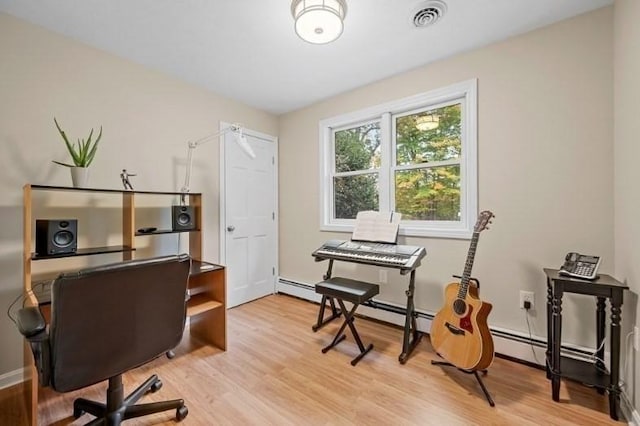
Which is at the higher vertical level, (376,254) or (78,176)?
(78,176)

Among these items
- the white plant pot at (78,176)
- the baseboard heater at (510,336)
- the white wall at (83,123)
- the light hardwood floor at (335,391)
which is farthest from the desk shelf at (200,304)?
the baseboard heater at (510,336)

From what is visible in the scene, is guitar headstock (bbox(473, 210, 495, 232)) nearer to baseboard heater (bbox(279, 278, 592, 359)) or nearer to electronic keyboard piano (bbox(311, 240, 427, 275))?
electronic keyboard piano (bbox(311, 240, 427, 275))

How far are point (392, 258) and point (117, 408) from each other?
6.14 feet

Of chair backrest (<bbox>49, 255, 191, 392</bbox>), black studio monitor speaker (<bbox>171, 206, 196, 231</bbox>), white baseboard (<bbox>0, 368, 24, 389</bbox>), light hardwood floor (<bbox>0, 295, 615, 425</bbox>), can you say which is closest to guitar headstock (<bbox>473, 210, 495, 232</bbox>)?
light hardwood floor (<bbox>0, 295, 615, 425</bbox>)

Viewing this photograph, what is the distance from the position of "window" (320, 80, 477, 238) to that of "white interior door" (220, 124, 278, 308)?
77cm

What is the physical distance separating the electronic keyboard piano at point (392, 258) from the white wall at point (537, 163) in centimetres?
34

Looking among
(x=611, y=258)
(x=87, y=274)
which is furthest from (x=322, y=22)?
(x=611, y=258)

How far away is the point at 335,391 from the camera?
1763 millimetres

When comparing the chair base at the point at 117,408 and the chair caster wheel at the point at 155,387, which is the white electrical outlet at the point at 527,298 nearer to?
the chair base at the point at 117,408

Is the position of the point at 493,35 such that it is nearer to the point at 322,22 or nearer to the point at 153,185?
the point at 322,22

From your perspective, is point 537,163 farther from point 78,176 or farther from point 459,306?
point 78,176

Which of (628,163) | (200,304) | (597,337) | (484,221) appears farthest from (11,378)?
(628,163)

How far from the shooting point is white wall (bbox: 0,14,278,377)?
71.8 inches

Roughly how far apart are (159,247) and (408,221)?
235 cm
